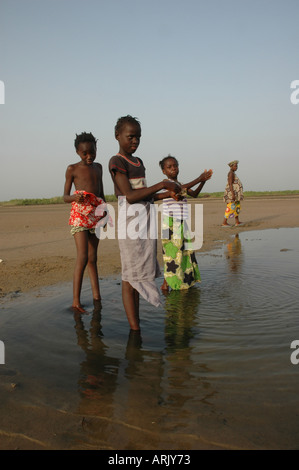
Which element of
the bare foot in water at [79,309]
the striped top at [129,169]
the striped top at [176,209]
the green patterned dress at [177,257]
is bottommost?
the bare foot in water at [79,309]

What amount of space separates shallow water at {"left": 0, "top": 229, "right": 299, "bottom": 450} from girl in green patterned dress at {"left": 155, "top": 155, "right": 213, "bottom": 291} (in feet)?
1.58

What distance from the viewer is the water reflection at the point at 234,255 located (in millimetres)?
6332

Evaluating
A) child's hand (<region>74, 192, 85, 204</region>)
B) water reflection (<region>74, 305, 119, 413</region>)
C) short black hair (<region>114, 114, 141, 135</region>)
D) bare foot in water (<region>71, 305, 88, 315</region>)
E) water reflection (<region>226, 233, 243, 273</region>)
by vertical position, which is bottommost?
water reflection (<region>74, 305, 119, 413</region>)

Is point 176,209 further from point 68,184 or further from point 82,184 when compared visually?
point 68,184

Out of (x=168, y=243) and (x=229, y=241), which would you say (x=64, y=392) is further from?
(x=229, y=241)

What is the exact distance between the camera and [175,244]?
517 centimetres

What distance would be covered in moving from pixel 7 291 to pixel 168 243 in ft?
7.15

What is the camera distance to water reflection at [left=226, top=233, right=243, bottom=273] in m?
6.33

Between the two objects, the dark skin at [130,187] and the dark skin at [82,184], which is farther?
the dark skin at [82,184]

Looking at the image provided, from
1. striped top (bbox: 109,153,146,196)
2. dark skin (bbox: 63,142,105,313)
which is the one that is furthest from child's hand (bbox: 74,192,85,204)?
striped top (bbox: 109,153,146,196)

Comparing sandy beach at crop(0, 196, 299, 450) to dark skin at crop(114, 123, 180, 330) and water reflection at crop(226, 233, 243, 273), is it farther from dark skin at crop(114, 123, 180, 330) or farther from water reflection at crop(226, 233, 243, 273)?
water reflection at crop(226, 233, 243, 273)

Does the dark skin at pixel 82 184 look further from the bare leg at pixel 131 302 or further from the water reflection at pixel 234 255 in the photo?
the water reflection at pixel 234 255

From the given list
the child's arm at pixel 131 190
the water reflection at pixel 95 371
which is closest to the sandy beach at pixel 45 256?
the water reflection at pixel 95 371

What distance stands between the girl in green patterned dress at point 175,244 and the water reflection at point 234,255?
1135mm
